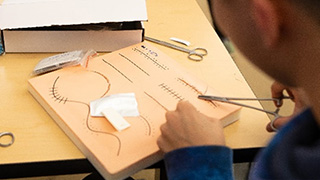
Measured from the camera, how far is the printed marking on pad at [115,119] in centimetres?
67

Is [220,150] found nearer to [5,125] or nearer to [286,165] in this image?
[286,165]

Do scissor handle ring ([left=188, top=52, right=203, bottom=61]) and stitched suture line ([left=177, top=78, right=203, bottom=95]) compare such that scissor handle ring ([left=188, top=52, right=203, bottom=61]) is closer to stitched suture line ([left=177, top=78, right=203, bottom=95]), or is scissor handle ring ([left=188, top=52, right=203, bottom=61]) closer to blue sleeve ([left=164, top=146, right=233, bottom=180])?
stitched suture line ([left=177, top=78, right=203, bottom=95])

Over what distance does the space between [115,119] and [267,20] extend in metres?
0.31

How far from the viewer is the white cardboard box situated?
853mm

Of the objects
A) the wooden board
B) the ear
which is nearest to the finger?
the wooden board

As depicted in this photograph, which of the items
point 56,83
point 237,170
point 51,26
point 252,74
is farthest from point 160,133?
point 252,74

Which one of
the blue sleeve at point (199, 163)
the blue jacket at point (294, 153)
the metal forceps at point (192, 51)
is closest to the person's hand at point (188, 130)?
the blue sleeve at point (199, 163)

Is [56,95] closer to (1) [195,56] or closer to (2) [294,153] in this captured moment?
(1) [195,56]

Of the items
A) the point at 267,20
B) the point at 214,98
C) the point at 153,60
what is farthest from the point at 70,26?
the point at 267,20

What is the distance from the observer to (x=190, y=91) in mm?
771

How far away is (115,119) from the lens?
0.68 metres

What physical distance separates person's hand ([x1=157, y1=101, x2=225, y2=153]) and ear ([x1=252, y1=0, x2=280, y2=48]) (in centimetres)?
21

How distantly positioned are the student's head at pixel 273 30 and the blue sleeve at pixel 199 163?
0.16m

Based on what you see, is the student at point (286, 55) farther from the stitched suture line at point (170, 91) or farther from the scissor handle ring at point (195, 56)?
the scissor handle ring at point (195, 56)
